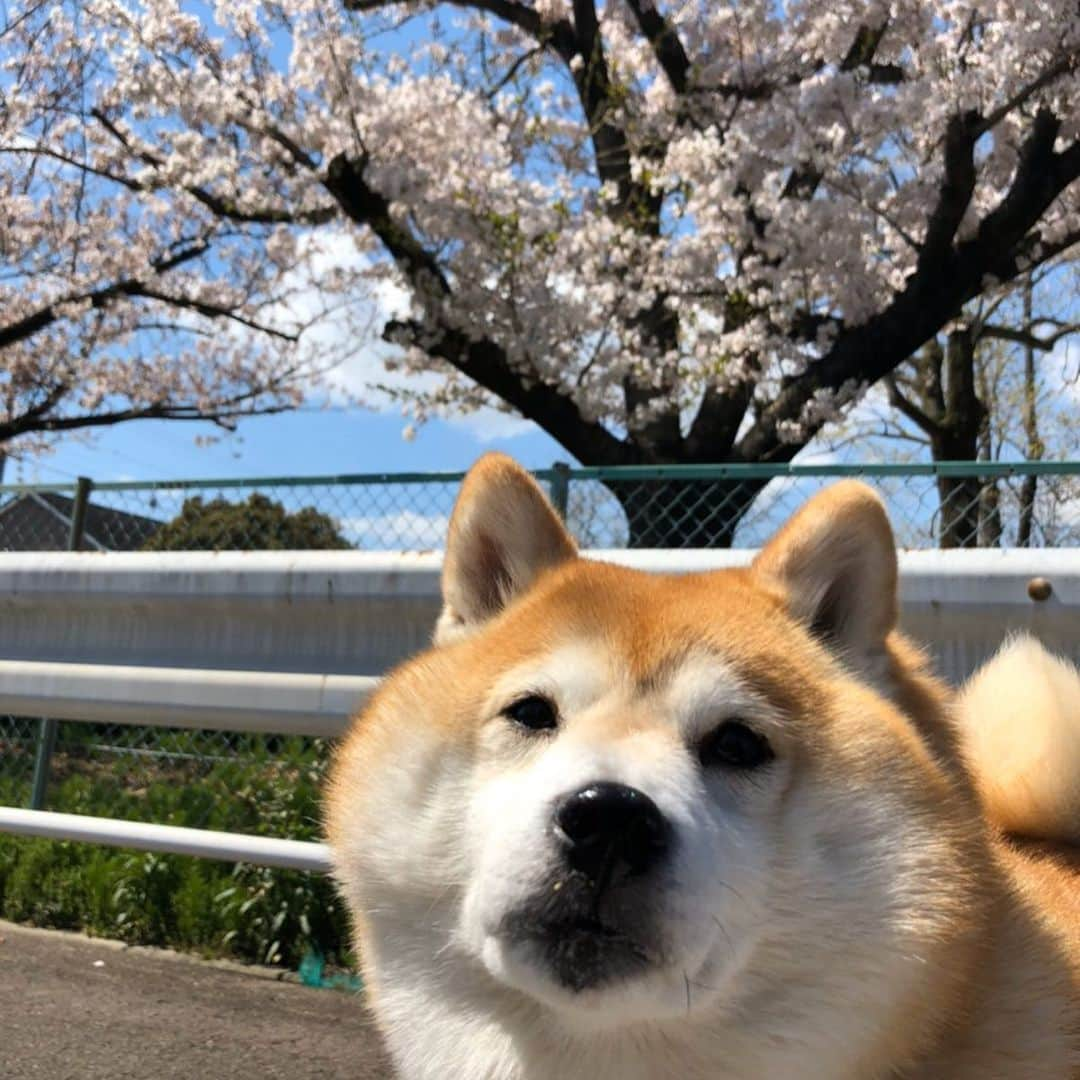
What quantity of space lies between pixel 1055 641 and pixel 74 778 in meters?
4.16

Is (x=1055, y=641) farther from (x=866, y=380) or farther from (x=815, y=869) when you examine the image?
(x=866, y=380)

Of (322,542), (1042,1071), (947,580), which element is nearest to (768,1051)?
(1042,1071)

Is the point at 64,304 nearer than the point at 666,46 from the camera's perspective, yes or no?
No

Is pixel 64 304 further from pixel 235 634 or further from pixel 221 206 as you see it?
pixel 235 634

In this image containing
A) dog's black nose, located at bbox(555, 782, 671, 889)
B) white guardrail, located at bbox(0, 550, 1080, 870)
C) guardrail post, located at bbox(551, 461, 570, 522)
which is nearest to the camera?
dog's black nose, located at bbox(555, 782, 671, 889)

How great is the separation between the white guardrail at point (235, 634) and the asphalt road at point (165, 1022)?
0.39 meters

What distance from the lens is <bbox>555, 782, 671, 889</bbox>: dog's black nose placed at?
4.44 ft

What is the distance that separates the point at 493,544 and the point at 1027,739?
1213 mm

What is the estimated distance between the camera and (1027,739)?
7.25 feet

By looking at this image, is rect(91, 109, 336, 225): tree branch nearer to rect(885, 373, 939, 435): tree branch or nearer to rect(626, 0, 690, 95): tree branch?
rect(626, 0, 690, 95): tree branch

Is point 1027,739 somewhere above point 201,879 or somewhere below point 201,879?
above

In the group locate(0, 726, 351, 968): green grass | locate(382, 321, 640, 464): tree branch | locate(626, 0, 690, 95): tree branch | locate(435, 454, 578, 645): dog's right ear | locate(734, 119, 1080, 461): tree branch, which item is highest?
locate(626, 0, 690, 95): tree branch

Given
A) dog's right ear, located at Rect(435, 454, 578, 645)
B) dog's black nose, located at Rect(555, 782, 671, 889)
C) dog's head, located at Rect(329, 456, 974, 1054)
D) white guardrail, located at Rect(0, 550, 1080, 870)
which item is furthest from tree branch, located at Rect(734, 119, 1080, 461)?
dog's black nose, located at Rect(555, 782, 671, 889)

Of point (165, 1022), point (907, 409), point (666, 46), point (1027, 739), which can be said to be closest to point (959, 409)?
point (907, 409)
